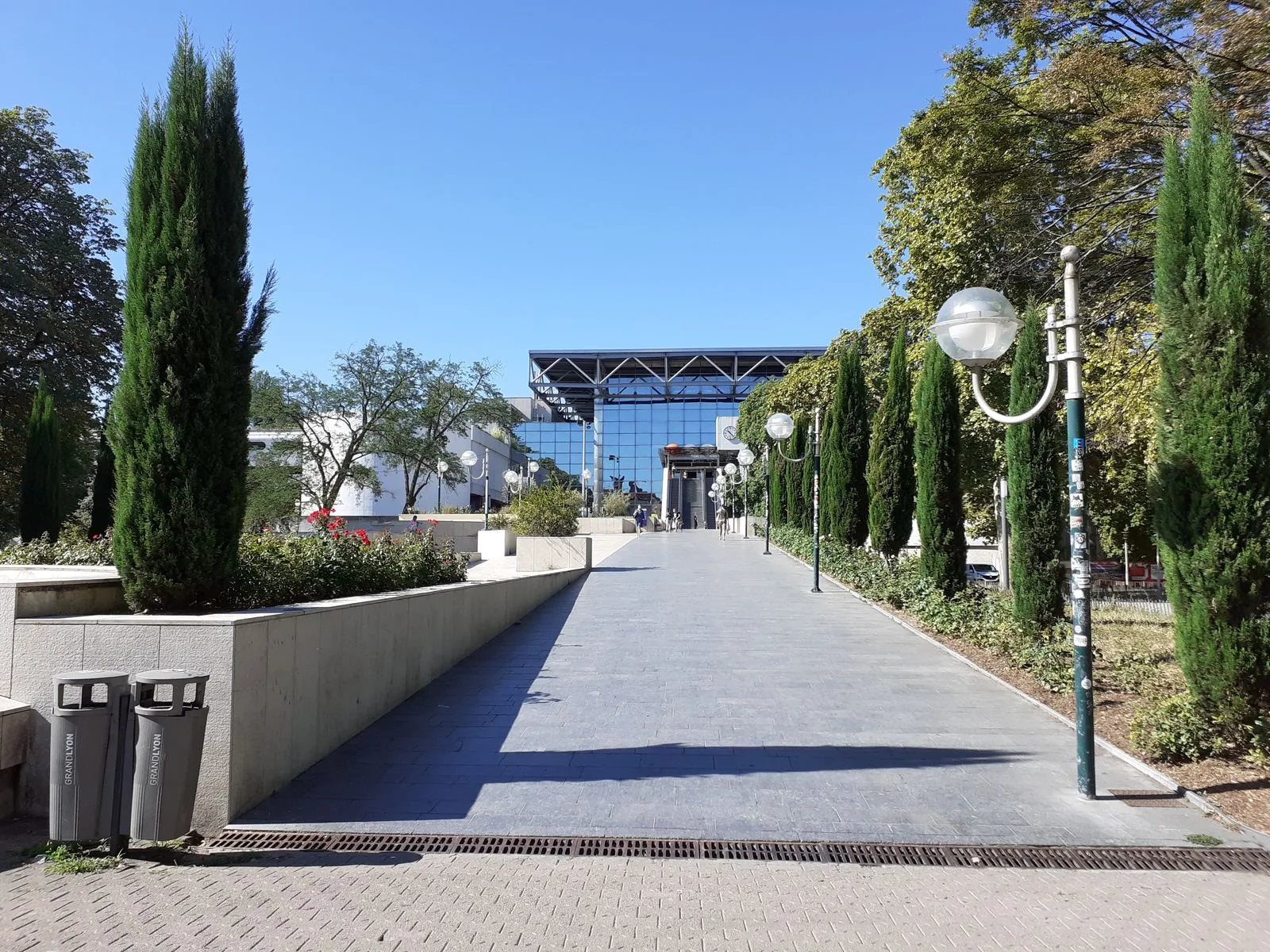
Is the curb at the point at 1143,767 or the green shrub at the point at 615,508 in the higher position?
the green shrub at the point at 615,508

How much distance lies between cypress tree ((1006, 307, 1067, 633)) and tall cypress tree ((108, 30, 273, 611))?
8.42 meters

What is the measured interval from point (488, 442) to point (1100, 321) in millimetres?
56513

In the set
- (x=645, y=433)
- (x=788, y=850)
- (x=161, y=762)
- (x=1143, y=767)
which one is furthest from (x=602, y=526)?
(x=161, y=762)

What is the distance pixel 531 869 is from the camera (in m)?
4.23

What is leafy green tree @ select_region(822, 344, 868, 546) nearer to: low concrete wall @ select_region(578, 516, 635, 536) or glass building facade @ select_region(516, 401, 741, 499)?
low concrete wall @ select_region(578, 516, 635, 536)

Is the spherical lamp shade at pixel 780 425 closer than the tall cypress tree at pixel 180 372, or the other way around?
the tall cypress tree at pixel 180 372

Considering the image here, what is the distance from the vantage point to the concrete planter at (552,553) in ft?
66.5

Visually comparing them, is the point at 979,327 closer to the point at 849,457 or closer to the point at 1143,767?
the point at 1143,767

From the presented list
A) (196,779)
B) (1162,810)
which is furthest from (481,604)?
(1162,810)

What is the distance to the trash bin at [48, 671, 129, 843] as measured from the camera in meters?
4.11

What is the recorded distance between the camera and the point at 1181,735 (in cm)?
580

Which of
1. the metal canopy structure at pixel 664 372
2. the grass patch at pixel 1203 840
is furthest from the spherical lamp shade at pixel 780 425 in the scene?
the metal canopy structure at pixel 664 372

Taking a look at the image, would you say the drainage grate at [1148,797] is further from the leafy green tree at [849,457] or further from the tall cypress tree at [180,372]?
the leafy green tree at [849,457]

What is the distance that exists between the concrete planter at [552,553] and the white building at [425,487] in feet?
64.4
